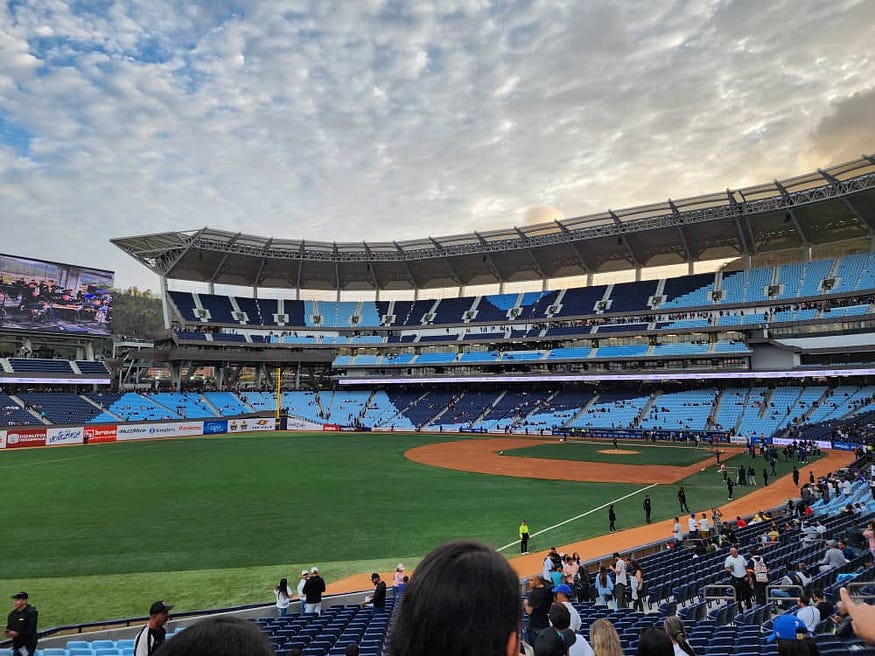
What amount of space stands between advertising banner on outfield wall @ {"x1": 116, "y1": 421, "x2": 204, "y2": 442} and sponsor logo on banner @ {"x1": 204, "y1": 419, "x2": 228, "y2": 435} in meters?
0.57

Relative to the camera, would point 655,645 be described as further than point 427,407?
No

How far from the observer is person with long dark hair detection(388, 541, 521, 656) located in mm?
1599

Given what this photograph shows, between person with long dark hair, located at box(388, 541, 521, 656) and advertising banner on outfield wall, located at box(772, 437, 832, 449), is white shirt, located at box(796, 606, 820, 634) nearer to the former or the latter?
person with long dark hair, located at box(388, 541, 521, 656)

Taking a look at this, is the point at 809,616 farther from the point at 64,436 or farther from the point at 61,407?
the point at 61,407

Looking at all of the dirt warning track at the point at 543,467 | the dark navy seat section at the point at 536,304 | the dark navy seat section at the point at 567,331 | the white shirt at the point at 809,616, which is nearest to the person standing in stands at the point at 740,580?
the white shirt at the point at 809,616

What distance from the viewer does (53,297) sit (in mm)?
61719

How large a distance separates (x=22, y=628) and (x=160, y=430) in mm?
55935

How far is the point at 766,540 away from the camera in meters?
16.4

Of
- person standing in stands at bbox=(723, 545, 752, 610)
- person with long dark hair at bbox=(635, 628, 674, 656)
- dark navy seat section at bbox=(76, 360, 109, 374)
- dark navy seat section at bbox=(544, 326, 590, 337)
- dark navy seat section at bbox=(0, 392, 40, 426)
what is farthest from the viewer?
dark navy seat section at bbox=(544, 326, 590, 337)

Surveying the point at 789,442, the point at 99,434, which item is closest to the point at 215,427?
the point at 99,434

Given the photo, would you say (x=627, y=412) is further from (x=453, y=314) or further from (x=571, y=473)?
(x=453, y=314)

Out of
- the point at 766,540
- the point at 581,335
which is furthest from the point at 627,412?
the point at 766,540

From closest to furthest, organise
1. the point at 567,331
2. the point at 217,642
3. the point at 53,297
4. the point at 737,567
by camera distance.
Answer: the point at 217,642 < the point at 737,567 < the point at 53,297 < the point at 567,331

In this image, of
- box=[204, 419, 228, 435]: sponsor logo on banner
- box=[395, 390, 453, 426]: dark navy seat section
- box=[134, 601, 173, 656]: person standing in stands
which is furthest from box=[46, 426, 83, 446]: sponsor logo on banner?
box=[134, 601, 173, 656]: person standing in stands
